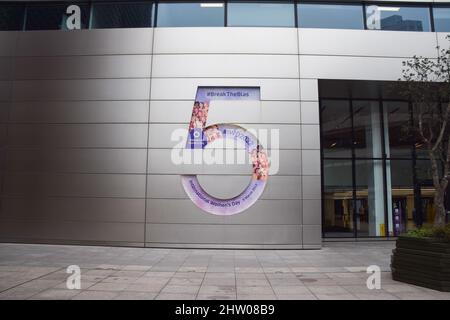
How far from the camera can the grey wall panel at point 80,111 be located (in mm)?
15070

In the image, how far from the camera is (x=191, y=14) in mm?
15969

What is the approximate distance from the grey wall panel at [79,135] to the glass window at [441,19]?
13.9m

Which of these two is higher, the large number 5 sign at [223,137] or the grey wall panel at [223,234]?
the large number 5 sign at [223,137]

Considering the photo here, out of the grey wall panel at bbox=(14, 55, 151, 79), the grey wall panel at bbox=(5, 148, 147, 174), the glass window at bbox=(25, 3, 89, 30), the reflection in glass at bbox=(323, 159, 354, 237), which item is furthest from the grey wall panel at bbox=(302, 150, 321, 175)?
the glass window at bbox=(25, 3, 89, 30)

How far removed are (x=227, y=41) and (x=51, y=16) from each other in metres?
8.30

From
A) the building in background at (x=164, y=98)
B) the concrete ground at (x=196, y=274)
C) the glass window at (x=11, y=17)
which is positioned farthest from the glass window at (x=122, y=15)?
the concrete ground at (x=196, y=274)

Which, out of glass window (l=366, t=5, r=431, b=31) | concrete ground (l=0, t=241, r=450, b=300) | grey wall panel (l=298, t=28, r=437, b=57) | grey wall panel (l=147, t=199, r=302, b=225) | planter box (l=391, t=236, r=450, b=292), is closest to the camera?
concrete ground (l=0, t=241, r=450, b=300)

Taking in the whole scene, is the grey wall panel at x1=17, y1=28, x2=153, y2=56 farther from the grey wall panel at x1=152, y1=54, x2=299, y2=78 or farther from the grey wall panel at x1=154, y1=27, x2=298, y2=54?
the grey wall panel at x1=152, y1=54, x2=299, y2=78

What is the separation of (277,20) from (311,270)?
35.6 ft

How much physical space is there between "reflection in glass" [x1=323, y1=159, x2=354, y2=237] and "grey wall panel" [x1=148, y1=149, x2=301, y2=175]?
3586mm

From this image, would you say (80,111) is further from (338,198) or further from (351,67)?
(338,198)

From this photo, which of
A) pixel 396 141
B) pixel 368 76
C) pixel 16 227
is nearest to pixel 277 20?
pixel 368 76

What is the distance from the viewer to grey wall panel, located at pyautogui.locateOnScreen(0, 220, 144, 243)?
14.5 meters

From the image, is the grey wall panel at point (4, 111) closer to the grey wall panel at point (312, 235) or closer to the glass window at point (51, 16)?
the glass window at point (51, 16)
